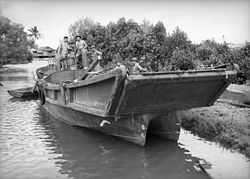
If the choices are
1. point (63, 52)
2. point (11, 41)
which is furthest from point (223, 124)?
point (11, 41)

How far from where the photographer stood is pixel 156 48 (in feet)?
55.9

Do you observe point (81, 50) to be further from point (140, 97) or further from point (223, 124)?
point (223, 124)

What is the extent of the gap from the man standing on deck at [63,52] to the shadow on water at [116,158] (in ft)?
15.5

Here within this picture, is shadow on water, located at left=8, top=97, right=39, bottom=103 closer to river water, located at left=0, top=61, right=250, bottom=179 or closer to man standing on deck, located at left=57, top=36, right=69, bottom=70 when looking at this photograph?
man standing on deck, located at left=57, top=36, right=69, bottom=70

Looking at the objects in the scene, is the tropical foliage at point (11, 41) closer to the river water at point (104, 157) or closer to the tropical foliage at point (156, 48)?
the tropical foliage at point (156, 48)

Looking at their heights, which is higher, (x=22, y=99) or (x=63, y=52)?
(x=63, y=52)

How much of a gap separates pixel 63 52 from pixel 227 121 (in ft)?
24.5

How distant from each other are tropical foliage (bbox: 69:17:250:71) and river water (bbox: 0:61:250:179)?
5996 millimetres

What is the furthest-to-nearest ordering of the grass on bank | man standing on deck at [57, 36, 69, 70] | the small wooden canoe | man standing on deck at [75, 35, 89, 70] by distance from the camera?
the small wooden canoe
man standing on deck at [57, 36, 69, 70]
man standing on deck at [75, 35, 89, 70]
the grass on bank

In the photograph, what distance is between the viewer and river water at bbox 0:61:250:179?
604 cm

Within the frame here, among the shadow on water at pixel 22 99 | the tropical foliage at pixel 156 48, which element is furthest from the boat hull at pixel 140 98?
the shadow on water at pixel 22 99

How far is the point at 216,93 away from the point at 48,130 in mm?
5567

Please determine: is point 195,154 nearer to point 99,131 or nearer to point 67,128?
point 99,131

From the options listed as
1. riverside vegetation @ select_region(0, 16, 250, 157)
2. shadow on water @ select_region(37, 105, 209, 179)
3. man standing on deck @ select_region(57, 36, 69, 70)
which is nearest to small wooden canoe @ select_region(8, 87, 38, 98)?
man standing on deck @ select_region(57, 36, 69, 70)
